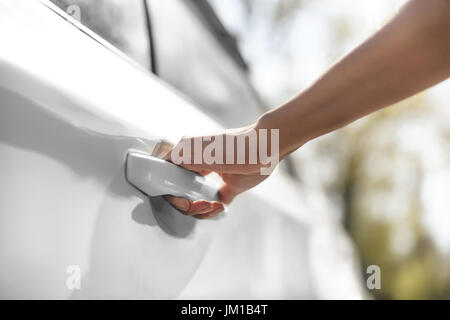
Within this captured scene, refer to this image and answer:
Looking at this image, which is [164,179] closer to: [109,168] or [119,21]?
[109,168]

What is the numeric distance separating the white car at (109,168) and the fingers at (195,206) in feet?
0.04

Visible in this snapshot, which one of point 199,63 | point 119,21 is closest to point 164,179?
point 119,21

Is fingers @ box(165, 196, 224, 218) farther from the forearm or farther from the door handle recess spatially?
the forearm

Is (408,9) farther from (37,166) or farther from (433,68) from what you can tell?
(37,166)

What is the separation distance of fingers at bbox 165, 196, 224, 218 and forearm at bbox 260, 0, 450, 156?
0.13 m

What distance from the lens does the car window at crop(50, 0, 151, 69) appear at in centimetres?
67

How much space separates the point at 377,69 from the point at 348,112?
61mm

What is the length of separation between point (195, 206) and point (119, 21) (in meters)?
0.24

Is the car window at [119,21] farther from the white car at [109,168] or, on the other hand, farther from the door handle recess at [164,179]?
the door handle recess at [164,179]

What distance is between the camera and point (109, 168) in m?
0.62

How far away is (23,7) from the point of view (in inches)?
21.7
